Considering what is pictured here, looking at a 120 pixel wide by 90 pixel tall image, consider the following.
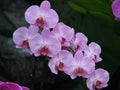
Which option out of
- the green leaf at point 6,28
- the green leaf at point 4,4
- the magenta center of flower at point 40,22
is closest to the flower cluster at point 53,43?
the magenta center of flower at point 40,22

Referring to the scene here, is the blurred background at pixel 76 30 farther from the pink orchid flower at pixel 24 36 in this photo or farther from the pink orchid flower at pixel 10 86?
the pink orchid flower at pixel 10 86

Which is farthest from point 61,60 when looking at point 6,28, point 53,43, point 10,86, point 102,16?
point 6,28

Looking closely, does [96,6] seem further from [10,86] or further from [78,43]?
[10,86]

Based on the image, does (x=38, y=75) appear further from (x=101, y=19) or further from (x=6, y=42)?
(x=101, y=19)

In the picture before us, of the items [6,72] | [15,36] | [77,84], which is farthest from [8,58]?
[15,36]

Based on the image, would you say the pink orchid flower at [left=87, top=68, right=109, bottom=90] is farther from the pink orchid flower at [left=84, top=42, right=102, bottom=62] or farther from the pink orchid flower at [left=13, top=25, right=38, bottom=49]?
the pink orchid flower at [left=13, top=25, right=38, bottom=49]

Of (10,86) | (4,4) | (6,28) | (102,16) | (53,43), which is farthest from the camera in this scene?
(4,4)
